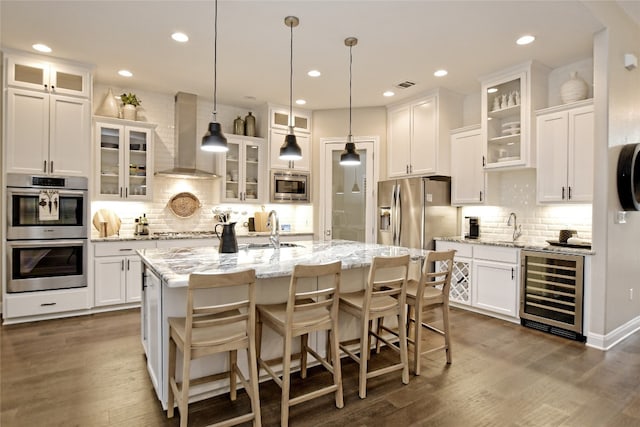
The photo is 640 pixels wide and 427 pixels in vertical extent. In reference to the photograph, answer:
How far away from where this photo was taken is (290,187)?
586cm

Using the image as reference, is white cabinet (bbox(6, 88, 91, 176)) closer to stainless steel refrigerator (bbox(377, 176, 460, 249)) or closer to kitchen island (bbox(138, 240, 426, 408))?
kitchen island (bbox(138, 240, 426, 408))

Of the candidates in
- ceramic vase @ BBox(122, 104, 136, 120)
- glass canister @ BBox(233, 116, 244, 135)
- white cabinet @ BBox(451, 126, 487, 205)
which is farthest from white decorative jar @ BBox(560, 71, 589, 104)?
ceramic vase @ BBox(122, 104, 136, 120)

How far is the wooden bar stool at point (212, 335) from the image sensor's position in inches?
72.2

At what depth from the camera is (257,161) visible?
5.76 meters

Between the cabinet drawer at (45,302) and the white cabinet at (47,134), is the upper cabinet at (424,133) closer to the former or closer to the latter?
the white cabinet at (47,134)

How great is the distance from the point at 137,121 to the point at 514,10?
4.56m

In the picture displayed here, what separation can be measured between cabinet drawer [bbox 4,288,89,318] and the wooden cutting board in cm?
84

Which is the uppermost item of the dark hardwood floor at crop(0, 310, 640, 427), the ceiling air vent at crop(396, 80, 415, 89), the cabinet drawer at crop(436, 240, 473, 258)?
the ceiling air vent at crop(396, 80, 415, 89)

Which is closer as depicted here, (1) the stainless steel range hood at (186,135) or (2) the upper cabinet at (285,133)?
(1) the stainless steel range hood at (186,135)

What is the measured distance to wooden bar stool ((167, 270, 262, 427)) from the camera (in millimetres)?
1833

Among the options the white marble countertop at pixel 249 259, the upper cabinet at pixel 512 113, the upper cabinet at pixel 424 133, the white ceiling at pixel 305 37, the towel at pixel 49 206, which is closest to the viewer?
the white marble countertop at pixel 249 259

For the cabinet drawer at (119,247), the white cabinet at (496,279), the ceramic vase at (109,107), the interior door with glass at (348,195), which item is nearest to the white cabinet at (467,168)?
the white cabinet at (496,279)

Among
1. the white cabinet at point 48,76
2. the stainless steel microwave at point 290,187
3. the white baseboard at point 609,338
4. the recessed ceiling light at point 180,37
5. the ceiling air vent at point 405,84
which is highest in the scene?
the ceiling air vent at point 405,84

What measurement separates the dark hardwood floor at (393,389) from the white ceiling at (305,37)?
118 inches
